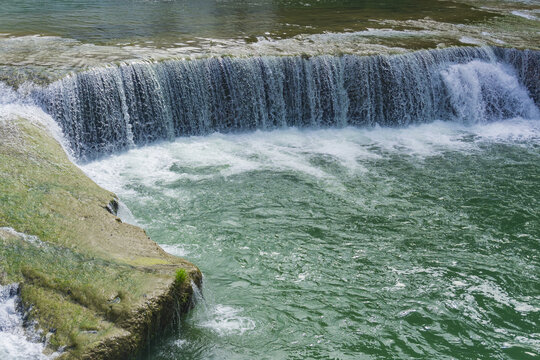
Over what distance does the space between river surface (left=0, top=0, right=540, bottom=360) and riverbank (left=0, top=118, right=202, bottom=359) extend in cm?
27

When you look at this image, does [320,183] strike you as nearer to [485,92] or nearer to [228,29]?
[485,92]

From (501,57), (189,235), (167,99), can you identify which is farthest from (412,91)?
(189,235)

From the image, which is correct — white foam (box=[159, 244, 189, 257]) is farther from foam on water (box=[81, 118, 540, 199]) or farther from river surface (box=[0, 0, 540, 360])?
foam on water (box=[81, 118, 540, 199])

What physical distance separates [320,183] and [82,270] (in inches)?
207

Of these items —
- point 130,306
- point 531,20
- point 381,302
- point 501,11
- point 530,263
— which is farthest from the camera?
point 501,11

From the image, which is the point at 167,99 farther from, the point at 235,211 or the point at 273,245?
the point at 273,245

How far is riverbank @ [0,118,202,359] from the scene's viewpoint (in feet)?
16.6

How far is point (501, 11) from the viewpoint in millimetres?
20469

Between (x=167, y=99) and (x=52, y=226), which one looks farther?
(x=167, y=99)

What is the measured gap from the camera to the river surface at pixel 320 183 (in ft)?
20.7

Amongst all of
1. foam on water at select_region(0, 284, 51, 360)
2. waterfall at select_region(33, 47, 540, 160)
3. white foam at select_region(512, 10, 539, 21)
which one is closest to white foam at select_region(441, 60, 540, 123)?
waterfall at select_region(33, 47, 540, 160)

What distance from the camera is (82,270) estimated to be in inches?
221

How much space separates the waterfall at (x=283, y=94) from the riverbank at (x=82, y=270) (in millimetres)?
3852

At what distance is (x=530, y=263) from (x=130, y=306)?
209 inches
